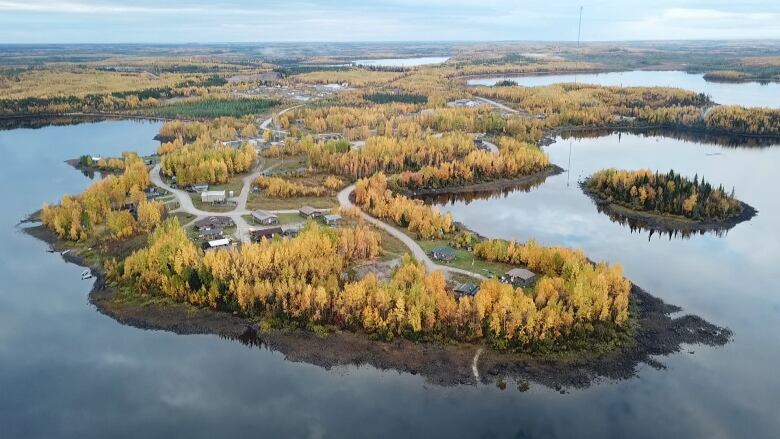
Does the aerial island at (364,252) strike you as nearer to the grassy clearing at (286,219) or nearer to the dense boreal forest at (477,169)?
the dense boreal forest at (477,169)

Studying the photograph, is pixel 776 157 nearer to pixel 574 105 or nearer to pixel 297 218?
pixel 574 105

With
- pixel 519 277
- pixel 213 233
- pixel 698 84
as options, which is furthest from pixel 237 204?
pixel 698 84

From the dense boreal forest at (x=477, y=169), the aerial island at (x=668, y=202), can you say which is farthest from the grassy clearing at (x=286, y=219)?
the aerial island at (x=668, y=202)

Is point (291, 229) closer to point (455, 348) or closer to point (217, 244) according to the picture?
point (217, 244)

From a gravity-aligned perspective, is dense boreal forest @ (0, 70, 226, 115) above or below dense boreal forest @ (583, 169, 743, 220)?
above

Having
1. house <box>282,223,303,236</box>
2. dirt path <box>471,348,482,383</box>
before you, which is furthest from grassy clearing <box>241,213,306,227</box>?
dirt path <box>471,348,482,383</box>

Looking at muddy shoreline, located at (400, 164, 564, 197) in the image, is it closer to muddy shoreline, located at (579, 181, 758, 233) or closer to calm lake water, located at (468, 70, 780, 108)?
muddy shoreline, located at (579, 181, 758, 233)
